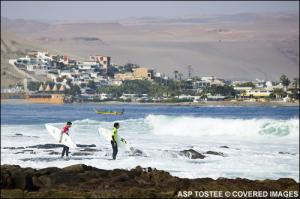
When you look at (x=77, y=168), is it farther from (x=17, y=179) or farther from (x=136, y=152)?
(x=136, y=152)

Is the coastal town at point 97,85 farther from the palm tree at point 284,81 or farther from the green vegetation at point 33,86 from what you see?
the palm tree at point 284,81

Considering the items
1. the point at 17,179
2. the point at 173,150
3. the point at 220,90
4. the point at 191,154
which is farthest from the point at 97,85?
the point at 17,179

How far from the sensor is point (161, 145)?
20859mm

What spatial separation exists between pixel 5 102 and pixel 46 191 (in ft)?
134

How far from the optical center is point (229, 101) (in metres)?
A: 38.2

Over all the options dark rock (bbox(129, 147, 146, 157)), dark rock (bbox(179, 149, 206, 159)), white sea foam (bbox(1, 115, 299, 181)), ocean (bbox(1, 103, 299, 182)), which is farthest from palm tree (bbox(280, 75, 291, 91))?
dark rock (bbox(129, 147, 146, 157))

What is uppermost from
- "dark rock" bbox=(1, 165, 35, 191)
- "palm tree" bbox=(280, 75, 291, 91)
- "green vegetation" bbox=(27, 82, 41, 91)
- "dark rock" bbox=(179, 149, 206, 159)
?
"palm tree" bbox=(280, 75, 291, 91)

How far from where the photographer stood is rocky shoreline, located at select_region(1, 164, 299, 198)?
11.8 metres

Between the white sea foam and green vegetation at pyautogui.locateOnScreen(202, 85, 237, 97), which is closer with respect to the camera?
the white sea foam

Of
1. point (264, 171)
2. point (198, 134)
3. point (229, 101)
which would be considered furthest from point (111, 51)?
point (264, 171)

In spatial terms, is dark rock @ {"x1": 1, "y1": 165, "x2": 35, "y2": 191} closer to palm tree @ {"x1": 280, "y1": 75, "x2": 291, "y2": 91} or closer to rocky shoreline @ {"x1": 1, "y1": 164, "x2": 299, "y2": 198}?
rocky shoreline @ {"x1": 1, "y1": 164, "x2": 299, "y2": 198}

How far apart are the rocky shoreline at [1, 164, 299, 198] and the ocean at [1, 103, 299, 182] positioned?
290 cm

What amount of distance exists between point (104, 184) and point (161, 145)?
7.53m

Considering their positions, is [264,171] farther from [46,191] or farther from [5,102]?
[5,102]
